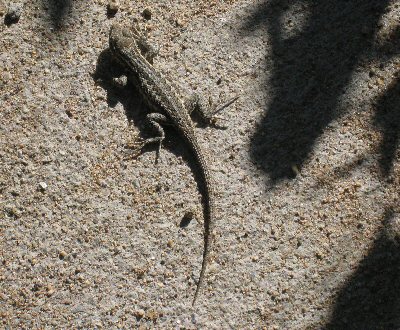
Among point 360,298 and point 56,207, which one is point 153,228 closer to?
point 56,207

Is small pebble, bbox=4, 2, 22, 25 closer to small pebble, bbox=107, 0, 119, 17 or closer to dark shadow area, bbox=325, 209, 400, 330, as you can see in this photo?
small pebble, bbox=107, 0, 119, 17

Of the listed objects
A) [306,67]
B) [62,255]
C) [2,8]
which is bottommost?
[62,255]

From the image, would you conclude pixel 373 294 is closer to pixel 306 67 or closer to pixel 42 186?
pixel 306 67

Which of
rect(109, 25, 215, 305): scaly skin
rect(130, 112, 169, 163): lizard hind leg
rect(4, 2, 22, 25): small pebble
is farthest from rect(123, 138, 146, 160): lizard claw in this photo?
rect(4, 2, 22, 25): small pebble

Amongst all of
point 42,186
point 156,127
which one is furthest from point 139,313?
point 156,127

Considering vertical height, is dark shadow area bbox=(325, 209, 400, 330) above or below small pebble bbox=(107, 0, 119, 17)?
below

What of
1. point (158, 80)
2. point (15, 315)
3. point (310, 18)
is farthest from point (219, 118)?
point (15, 315)

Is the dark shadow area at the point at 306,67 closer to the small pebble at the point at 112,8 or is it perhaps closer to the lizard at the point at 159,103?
the lizard at the point at 159,103
